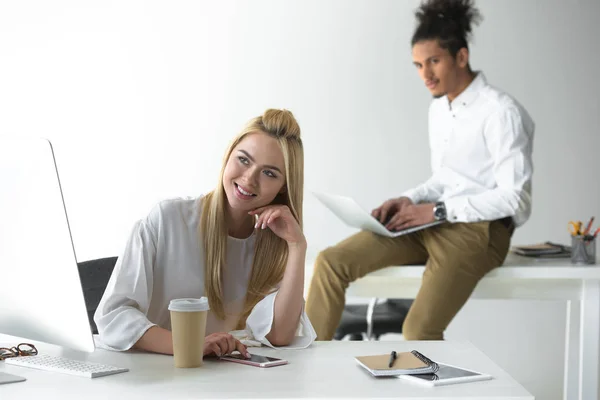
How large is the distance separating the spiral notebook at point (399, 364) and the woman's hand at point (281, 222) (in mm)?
425

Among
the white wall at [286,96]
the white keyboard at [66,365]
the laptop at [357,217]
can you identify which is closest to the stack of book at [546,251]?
the laptop at [357,217]

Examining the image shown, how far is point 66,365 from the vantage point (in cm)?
122

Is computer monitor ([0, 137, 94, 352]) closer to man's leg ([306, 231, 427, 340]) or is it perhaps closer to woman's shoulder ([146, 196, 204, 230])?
woman's shoulder ([146, 196, 204, 230])

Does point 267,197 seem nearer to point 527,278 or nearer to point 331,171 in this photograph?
point 527,278

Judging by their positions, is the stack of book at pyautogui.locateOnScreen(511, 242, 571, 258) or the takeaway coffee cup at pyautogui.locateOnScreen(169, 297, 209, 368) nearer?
the takeaway coffee cup at pyautogui.locateOnScreen(169, 297, 209, 368)

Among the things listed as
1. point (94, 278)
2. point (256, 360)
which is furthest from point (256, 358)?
point (94, 278)

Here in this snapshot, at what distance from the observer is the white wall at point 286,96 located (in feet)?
14.1

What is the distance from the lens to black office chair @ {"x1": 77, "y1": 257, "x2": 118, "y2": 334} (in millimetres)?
1893

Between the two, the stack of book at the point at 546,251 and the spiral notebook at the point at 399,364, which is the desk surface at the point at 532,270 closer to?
the stack of book at the point at 546,251

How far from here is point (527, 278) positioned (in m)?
2.84

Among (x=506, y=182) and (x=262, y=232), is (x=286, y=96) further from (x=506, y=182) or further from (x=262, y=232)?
(x=262, y=232)

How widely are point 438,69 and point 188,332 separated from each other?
6.89 feet

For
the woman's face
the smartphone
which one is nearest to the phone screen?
the smartphone

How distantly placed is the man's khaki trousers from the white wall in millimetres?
1433
